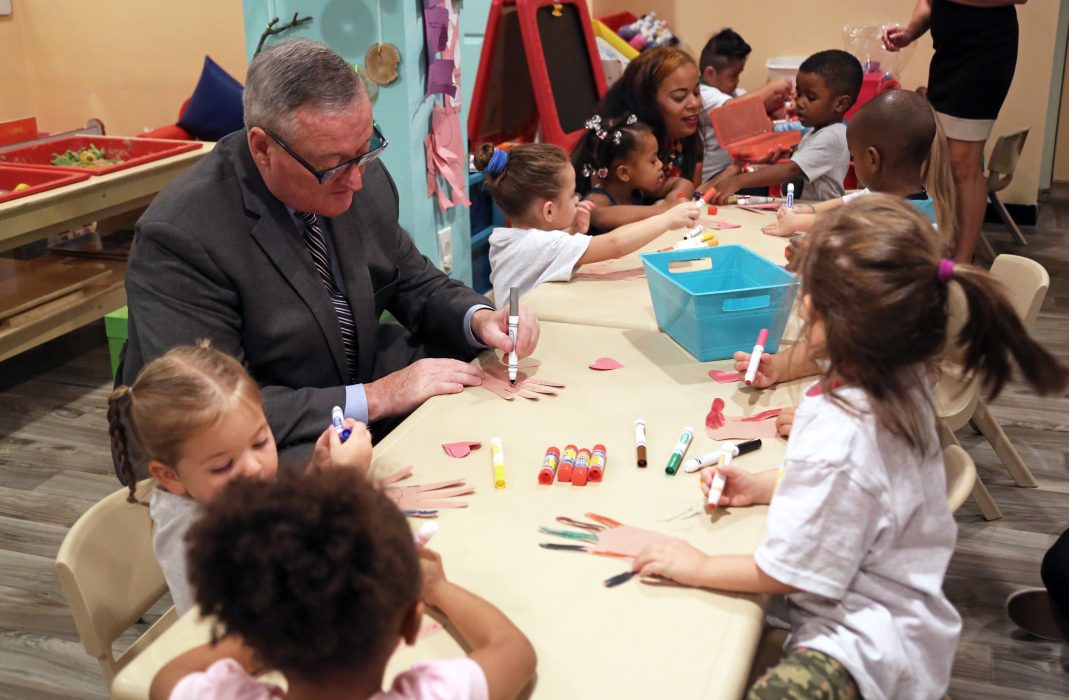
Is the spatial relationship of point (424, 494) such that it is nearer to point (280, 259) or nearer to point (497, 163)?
point (280, 259)

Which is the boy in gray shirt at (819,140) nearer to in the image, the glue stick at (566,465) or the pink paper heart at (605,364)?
the pink paper heart at (605,364)

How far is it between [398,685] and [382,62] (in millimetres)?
2183

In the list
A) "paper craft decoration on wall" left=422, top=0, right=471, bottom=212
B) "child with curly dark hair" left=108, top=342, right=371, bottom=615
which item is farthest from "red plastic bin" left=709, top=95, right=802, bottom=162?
"child with curly dark hair" left=108, top=342, right=371, bottom=615

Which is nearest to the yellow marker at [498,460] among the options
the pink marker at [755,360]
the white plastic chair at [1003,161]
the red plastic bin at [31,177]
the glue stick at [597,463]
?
the glue stick at [597,463]

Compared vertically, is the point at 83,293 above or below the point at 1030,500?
above

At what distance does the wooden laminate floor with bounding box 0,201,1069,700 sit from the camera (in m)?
2.28

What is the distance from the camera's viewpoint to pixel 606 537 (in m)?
1.37

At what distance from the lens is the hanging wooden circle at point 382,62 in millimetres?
2805

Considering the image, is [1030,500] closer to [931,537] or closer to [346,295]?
[931,537]

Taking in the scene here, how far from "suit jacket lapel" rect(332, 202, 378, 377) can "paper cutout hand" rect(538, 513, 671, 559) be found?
32.9 inches

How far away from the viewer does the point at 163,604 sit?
2576mm

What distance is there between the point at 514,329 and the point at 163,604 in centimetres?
130

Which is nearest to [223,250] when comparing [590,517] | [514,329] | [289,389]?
[289,389]

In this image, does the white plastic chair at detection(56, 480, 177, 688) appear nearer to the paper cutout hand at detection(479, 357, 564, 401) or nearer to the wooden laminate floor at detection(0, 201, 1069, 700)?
the paper cutout hand at detection(479, 357, 564, 401)
